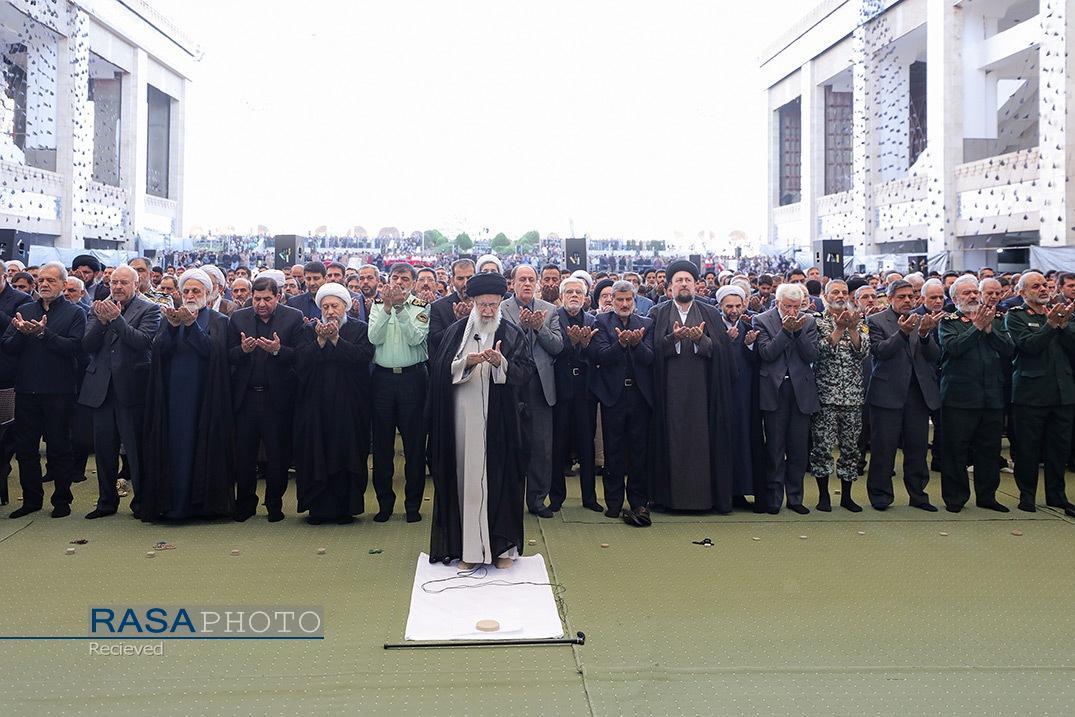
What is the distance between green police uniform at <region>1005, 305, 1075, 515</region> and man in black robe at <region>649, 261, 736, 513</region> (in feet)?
7.95

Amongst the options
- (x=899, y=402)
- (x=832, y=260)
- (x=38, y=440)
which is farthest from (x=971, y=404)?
(x=832, y=260)

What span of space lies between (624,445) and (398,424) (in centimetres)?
179

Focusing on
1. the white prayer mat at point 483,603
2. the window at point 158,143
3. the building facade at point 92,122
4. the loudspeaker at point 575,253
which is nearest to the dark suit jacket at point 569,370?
the white prayer mat at point 483,603

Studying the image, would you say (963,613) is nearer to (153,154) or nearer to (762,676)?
(762,676)

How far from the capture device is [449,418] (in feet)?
19.6

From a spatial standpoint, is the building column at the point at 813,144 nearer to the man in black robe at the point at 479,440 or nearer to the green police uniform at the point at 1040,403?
the green police uniform at the point at 1040,403

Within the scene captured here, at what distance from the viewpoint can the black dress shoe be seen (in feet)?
24.5

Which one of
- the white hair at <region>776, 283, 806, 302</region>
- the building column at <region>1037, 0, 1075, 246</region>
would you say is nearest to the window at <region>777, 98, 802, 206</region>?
the building column at <region>1037, 0, 1075, 246</region>

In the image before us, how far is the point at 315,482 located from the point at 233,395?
3.02ft

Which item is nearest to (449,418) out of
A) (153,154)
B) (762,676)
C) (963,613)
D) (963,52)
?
(762,676)

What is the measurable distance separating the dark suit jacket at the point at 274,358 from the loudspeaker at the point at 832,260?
42.6 ft

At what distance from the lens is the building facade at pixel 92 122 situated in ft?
111

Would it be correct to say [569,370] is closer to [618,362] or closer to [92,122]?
[618,362]

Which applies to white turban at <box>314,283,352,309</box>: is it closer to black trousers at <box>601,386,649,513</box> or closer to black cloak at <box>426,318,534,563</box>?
black cloak at <box>426,318,534,563</box>
